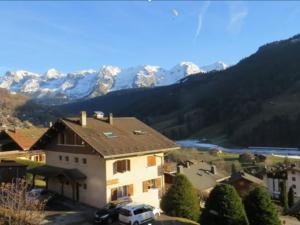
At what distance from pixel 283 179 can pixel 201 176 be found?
2599cm

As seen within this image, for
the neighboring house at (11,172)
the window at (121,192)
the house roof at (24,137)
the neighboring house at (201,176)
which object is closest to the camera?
the window at (121,192)

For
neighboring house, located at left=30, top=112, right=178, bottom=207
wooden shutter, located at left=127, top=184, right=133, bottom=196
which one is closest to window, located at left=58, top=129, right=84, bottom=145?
neighboring house, located at left=30, top=112, right=178, bottom=207

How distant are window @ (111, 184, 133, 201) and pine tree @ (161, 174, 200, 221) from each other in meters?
4.26

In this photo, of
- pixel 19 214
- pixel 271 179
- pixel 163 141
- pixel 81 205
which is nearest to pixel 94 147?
pixel 81 205

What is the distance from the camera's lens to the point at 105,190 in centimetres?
3931

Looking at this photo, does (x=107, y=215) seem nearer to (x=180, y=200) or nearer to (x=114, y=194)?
(x=114, y=194)

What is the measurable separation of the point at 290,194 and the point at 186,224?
5344 cm

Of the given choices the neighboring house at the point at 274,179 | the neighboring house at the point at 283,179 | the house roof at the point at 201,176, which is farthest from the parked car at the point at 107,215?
the neighboring house at the point at 274,179

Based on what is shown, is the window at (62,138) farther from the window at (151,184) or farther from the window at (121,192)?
the window at (151,184)

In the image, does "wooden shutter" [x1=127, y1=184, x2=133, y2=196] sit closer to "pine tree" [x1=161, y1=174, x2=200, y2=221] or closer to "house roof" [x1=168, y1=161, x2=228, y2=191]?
"pine tree" [x1=161, y1=174, x2=200, y2=221]

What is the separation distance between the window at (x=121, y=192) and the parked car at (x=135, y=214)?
5363mm

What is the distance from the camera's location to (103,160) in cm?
3928

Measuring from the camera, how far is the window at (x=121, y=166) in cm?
4006

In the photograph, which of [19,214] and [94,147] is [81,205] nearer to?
[94,147]
